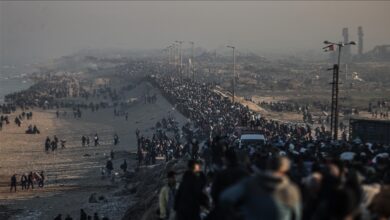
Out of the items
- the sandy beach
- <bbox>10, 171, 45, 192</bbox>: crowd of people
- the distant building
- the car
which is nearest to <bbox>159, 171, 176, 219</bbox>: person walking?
the car

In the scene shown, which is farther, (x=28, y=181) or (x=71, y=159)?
(x=71, y=159)

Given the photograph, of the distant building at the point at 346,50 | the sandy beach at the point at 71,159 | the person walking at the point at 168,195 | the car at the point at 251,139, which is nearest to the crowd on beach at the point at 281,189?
the person walking at the point at 168,195

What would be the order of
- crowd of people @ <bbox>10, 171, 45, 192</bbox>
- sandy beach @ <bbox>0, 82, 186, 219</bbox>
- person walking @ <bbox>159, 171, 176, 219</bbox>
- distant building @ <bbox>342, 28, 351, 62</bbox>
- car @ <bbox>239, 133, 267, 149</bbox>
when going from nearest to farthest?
person walking @ <bbox>159, 171, 176, 219</bbox>, car @ <bbox>239, 133, 267, 149</bbox>, sandy beach @ <bbox>0, 82, 186, 219</bbox>, crowd of people @ <bbox>10, 171, 45, 192</bbox>, distant building @ <bbox>342, 28, 351, 62</bbox>

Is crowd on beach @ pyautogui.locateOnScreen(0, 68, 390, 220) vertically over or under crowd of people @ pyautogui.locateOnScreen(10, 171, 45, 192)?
over

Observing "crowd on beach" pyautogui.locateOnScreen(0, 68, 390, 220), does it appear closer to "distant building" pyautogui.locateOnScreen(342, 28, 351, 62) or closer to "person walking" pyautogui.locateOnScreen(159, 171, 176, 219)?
"person walking" pyautogui.locateOnScreen(159, 171, 176, 219)

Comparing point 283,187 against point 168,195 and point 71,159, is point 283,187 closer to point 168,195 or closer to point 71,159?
point 168,195

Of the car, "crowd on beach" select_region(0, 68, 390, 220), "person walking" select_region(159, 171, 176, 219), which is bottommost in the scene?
the car

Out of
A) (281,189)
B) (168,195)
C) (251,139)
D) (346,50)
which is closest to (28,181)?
(251,139)

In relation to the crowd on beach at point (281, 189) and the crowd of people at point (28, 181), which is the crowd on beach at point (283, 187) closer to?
the crowd on beach at point (281, 189)

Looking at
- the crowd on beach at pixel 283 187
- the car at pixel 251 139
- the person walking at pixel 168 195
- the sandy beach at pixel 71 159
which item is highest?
the crowd on beach at pixel 283 187
